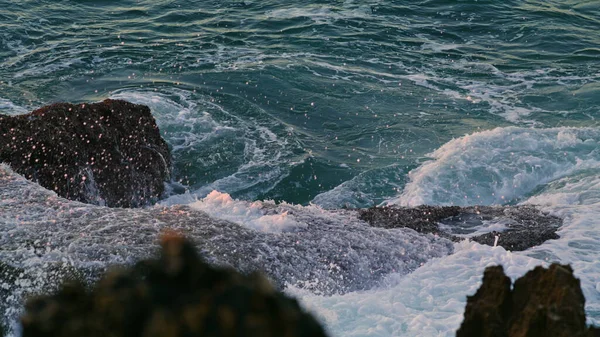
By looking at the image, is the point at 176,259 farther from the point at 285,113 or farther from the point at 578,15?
the point at 578,15

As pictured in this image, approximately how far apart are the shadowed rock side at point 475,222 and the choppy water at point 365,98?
0.25 metres

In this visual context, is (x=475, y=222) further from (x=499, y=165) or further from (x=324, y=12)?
(x=324, y=12)

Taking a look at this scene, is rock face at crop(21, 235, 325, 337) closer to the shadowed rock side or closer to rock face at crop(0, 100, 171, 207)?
the shadowed rock side

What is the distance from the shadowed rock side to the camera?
8.47 m

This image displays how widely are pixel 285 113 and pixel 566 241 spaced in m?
8.06

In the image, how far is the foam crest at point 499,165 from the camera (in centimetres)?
1184

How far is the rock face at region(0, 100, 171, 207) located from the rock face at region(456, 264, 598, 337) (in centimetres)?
682

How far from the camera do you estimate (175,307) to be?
5.16 feet

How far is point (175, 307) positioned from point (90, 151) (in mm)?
8513

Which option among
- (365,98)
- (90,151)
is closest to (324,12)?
(365,98)

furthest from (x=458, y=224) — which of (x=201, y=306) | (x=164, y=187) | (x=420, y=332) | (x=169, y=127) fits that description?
(x=201, y=306)

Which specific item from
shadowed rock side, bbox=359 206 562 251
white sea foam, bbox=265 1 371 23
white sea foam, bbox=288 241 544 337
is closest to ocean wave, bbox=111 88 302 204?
shadowed rock side, bbox=359 206 562 251

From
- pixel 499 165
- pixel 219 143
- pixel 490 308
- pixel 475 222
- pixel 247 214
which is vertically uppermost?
pixel 490 308

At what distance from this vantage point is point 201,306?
1.50 metres
